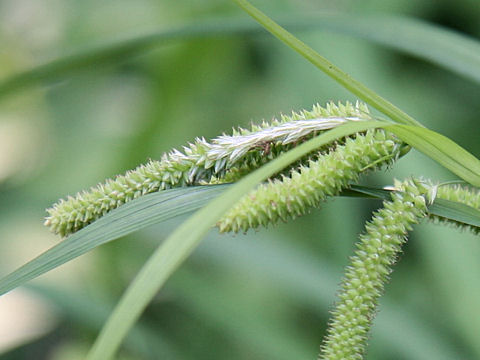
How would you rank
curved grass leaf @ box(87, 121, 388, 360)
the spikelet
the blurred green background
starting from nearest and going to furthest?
curved grass leaf @ box(87, 121, 388, 360)
the spikelet
the blurred green background

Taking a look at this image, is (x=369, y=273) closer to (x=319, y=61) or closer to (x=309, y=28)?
(x=319, y=61)

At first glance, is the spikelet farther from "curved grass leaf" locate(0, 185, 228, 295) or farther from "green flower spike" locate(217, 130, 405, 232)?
"curved grass leaf" locate(0, 185, 228, 295)

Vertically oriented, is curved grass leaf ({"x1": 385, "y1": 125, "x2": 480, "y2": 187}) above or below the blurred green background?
below

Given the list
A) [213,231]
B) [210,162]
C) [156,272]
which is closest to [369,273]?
[210,162]

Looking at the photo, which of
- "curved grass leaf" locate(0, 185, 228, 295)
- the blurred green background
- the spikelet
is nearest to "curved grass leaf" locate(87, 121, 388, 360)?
"curved grass leaf" locate(0, 185, 228, 295)

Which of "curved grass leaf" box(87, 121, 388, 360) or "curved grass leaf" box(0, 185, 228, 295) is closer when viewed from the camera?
"curved grass leaf" box(87, 121, 388, 360)

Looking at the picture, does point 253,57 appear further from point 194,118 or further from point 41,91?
point 41,91

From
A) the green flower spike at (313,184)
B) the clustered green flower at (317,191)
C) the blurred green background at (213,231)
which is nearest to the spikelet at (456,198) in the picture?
the clustered green flower at (317,191)

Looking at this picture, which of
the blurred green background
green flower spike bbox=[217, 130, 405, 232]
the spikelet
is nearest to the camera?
green flower spike bbox=[217, 130, 405, 232]
